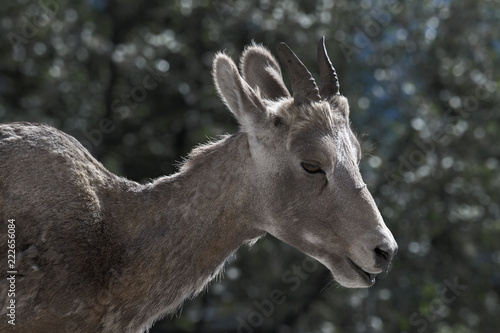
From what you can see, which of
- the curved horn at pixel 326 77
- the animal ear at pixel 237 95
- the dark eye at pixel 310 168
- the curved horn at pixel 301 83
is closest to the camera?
the dark eye at pixel 310 168

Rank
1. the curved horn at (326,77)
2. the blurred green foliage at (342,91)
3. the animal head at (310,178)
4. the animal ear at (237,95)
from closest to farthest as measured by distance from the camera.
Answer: the animal head at (310,178) → the animal ear at (237,95) → the curved horn at (326,77) → the blurred green foliage at (342,91)

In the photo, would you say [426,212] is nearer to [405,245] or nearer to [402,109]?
[405,245]

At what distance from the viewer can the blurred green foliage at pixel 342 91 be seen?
13.4 metres

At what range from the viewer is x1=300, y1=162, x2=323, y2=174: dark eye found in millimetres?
6285

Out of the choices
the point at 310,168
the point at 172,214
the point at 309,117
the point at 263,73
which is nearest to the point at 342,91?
the point at 263,73

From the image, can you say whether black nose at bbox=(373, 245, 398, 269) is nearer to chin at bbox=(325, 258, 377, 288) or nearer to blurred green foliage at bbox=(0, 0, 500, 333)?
chin at bbox=(325, 258, 377, 288)

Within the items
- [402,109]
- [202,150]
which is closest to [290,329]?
[402,109]

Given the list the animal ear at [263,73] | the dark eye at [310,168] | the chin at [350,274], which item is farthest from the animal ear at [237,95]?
the chin at [350,274]

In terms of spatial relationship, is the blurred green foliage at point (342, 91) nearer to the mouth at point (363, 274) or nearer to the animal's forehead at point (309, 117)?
the animal's forehead at point (309, 117)

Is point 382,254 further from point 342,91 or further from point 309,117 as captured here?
point 342,91

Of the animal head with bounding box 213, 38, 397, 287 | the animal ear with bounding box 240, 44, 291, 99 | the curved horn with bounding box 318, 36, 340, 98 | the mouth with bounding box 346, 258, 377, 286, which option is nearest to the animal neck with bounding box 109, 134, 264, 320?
the animal head with bounding box 213, 38, 397, 287

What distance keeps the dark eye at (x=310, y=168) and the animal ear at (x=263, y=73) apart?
1299 millimetres

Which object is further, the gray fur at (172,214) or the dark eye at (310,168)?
the dark eye at (310,168)

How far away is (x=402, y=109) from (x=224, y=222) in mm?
8226
